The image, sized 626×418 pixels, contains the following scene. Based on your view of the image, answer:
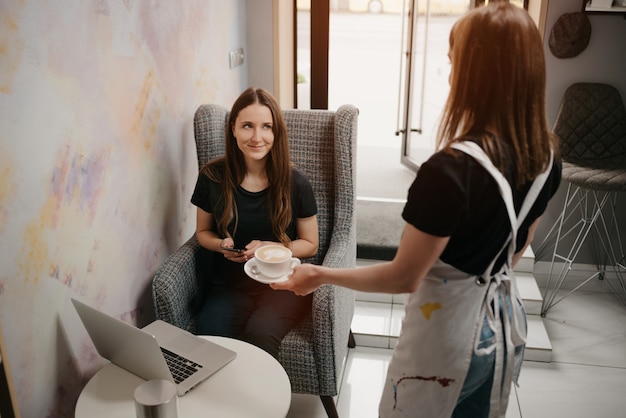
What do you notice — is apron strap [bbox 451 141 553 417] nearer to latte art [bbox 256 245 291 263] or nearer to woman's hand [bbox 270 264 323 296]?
woman's hand [bbox 270 264 323 296]

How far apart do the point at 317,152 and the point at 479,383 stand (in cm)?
122

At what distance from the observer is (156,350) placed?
1386 millimetres

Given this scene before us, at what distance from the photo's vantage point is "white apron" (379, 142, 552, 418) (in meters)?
1.22

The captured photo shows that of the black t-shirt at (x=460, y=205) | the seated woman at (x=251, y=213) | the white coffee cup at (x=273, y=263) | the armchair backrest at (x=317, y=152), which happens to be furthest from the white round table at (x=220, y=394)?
the armchair backrest at (x=317, y=152)

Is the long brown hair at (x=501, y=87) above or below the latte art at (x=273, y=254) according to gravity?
above

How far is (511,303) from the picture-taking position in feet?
4.26

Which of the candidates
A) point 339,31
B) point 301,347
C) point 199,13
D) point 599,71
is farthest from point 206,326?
point 339,31

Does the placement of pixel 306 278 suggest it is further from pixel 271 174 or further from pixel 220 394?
pixel 271 174

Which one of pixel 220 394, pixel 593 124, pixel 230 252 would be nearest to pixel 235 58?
pixel 230 252

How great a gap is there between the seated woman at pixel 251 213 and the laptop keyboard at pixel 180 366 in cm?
37

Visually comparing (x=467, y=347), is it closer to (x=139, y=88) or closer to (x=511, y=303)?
(x=511, y=303)

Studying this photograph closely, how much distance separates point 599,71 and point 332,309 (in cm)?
204

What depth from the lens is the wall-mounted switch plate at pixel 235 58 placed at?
9.58ft

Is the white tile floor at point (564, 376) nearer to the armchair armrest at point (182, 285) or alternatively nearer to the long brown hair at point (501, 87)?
the armchair armrest at point (182, 285)
